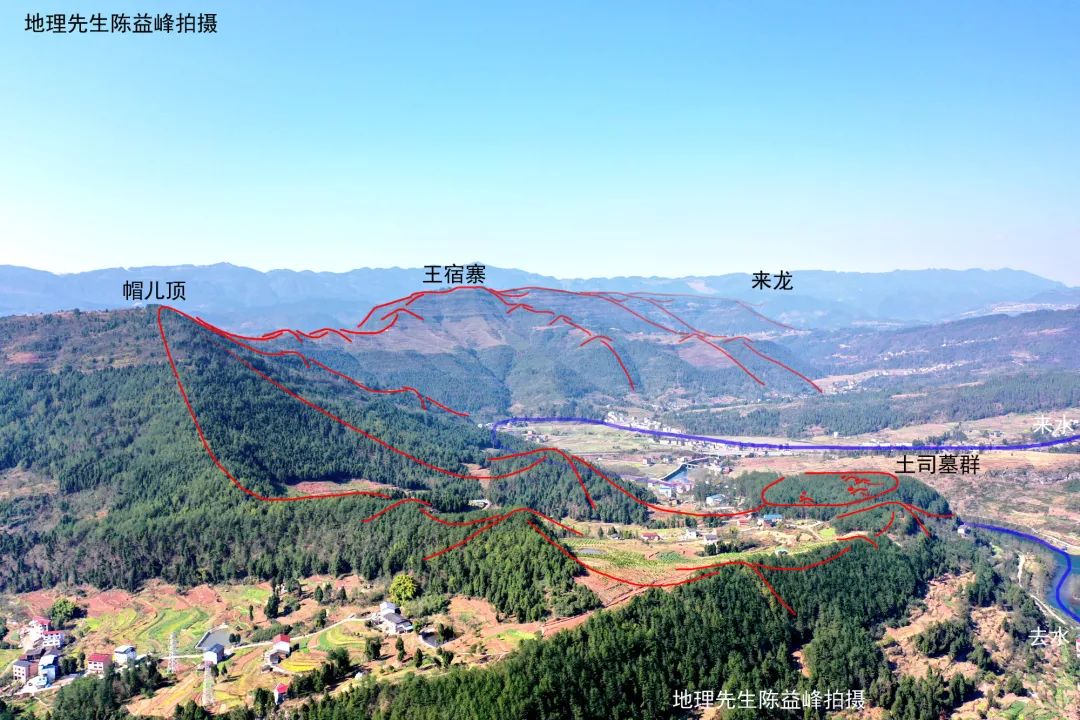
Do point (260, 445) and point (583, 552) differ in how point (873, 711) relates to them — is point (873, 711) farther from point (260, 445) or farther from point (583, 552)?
point (260, 445)

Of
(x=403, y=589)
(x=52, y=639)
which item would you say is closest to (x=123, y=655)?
(x=52, y=639)

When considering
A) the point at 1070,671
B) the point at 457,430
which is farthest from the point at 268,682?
the point at 457,430

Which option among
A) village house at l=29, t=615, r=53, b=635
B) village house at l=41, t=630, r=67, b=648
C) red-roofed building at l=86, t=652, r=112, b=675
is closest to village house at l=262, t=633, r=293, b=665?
red-roofed building at l=86, t=652, r=112, b=675

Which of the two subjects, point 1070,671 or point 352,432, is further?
point 352,432

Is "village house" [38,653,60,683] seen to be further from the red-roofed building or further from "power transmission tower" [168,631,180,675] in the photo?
"power transmission tower" [168,631,180,675]

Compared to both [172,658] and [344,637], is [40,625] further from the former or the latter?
[344,637]

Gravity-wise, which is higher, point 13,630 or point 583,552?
point 583,552
